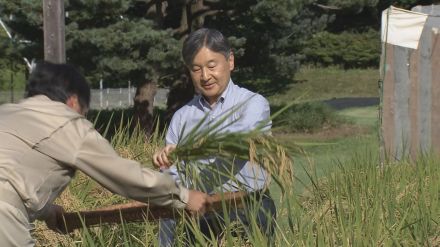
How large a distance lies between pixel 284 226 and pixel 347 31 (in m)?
44.4

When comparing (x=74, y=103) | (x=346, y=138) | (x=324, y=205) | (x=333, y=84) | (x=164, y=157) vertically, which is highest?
(x=74, y=103)

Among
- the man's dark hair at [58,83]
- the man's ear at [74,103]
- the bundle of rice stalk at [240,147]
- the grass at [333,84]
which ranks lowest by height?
the grass at [333,84]

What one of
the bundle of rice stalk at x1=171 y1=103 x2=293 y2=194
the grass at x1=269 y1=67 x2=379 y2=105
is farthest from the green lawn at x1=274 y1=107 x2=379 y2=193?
the bundle of rice stalk at x1=171 y1=103 x2=293 y2=194

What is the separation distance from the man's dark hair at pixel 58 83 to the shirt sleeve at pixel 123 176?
0.72ft

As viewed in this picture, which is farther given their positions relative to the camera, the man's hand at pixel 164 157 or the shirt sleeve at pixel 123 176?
the man's hand at pixel 164 157

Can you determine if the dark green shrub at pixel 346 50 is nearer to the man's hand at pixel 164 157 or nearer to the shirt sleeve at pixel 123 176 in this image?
the man's hand at pixel 164 157

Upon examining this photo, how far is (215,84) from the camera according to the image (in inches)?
177

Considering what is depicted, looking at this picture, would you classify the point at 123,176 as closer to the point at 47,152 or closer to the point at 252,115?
the point at 47,152

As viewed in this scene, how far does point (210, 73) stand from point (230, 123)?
1.66 feet

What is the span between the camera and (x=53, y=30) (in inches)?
332

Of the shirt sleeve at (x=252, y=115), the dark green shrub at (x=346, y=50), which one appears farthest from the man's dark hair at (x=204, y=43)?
the dark green shrub at (x=346, y=50)

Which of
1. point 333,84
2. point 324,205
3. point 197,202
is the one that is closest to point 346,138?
point 324,205

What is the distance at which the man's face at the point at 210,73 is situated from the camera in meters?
4.49

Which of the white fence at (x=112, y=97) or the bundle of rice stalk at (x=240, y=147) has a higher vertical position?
the bundle of rice stalk at (x=240, y=147)
